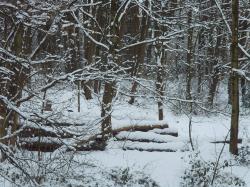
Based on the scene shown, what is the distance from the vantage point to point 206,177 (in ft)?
37.2

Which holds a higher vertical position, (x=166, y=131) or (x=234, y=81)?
(x=234, y=81)

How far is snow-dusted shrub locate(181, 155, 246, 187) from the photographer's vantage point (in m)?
11.1

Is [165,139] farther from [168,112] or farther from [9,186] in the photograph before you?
[168,112]

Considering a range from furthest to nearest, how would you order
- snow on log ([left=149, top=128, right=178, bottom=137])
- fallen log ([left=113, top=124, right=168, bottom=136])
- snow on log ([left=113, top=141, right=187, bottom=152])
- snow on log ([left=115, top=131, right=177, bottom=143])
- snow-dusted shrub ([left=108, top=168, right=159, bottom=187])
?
1. snow on log ([left=149, top=128, right=178, bottom=137])
2. fallen log ([left=113, top=124, right=168, bottom=136])
3. snow on log ([left=115, top=131, right=177, bottom=143])
4. snow on log ([left=113, top=141, right=187, bottom=152])
5. snow-dusted shrub ([left=108, top=168, right=159, bottom=187])

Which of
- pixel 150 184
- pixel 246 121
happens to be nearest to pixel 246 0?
pixel 246 121

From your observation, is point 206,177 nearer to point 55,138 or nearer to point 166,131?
point 55,138

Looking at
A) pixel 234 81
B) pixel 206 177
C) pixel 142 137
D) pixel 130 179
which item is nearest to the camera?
pixel 130 179

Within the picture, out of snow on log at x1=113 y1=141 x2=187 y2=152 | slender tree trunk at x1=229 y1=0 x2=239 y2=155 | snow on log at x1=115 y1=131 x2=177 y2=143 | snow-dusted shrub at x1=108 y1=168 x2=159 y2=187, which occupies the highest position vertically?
slender tree trunk at x1=229 y1=0 x2=239 y2=155

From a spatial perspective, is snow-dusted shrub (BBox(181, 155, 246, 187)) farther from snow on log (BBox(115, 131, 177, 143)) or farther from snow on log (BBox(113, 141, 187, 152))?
snow on log (BBox(115, 131, 177, 143))

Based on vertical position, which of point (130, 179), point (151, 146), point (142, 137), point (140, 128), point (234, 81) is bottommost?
point (130, 179)

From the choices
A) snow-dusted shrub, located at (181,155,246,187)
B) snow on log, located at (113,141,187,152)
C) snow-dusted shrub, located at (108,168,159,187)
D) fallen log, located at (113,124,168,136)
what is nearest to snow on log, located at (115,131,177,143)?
fallen log, located at (113,124,168,136)

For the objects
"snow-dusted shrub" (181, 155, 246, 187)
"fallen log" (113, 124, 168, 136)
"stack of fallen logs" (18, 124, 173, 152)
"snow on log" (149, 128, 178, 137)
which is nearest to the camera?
"stack of fallen logs" (18, 124, 173, 152)

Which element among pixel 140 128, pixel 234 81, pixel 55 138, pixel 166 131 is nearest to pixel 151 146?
pixel 140 128

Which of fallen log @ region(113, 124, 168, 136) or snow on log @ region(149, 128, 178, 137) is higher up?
fallen log @ region(113, 124, 168, 136)
